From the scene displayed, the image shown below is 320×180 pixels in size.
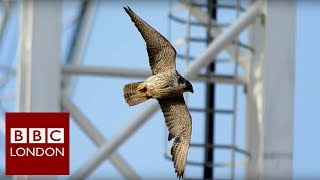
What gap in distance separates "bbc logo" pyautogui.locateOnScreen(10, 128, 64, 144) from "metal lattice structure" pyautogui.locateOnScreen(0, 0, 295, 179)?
3.62ft

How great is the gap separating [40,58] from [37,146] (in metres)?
1.67

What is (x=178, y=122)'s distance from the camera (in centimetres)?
1148

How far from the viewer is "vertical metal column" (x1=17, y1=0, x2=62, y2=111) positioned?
52.2 feet

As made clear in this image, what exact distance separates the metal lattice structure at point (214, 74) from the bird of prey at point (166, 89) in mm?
4517

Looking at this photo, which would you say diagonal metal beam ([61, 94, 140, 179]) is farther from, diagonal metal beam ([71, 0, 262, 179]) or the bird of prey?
the bird of prey

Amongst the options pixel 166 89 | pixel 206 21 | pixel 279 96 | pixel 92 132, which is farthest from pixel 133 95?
pixel 206 21

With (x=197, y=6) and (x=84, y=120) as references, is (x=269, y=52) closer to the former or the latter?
(x=197, y=6)

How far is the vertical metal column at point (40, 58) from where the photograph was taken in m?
15.9

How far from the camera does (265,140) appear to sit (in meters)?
16.6

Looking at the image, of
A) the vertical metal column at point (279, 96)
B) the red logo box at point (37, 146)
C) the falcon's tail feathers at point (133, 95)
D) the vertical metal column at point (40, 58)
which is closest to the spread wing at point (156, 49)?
the falcon's tail feathers at point (133, 95)

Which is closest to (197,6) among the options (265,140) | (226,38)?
Answer: (226,38)

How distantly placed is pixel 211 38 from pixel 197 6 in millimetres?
681

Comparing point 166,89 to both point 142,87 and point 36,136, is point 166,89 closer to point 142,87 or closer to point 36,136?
point 142,87

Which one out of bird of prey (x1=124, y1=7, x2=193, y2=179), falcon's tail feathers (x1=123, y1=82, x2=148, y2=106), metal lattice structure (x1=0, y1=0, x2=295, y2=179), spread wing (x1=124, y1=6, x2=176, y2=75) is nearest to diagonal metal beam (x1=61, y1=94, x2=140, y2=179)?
metal lattice structure (x1=0, y1=0, x2=295, y2=179)
